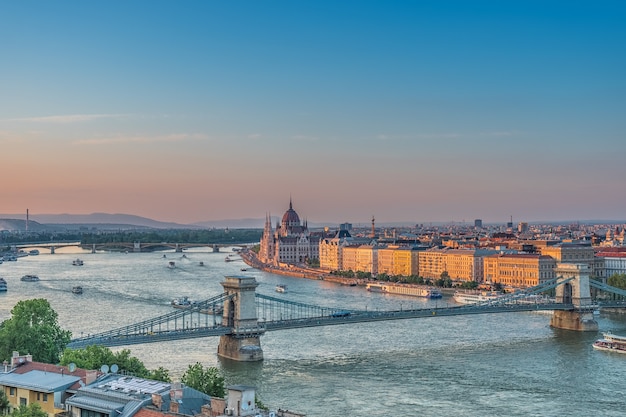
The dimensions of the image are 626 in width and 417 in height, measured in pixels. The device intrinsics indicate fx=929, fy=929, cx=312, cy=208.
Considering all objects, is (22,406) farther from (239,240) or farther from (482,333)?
(239,240)

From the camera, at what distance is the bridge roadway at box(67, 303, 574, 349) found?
20.2 m

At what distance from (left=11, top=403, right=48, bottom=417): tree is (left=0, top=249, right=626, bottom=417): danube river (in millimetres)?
7029

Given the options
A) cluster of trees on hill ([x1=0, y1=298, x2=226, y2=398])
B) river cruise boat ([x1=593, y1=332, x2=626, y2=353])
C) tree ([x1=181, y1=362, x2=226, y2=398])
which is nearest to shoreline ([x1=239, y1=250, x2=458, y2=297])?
river cruise boat ([x1=593, y1=332, x2=626, y2=353])

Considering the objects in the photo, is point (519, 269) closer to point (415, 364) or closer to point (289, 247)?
point (415, 364)

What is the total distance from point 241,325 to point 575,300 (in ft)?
42.6

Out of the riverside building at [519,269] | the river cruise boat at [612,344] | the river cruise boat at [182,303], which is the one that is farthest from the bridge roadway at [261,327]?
the riverside building at [519,269]

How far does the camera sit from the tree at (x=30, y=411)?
30.4 ft

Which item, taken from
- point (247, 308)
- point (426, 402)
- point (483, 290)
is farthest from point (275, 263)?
point (426, 402)

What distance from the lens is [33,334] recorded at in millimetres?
15344

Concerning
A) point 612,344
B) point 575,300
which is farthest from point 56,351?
point 575,300

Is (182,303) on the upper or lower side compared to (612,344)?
upper

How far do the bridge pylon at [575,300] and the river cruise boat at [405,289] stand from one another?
10242 millimetres

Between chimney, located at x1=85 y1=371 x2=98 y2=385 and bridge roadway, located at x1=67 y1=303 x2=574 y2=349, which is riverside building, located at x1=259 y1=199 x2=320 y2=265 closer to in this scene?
bridge roadway, located at x1=67 y1=303 x2=574 y2=349

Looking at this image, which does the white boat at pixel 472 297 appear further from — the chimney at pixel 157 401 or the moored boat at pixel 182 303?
the chimney at pixel 157 401
